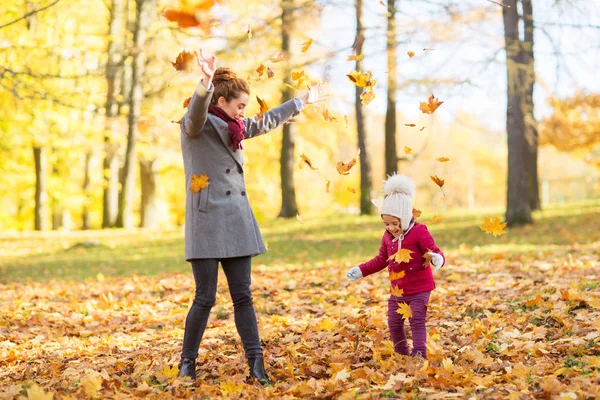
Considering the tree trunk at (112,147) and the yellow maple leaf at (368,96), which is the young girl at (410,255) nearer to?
the yellow maple leaf at (368,96)

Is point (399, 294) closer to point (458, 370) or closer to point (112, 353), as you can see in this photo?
point (458, 370)

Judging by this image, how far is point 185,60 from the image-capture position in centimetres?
374

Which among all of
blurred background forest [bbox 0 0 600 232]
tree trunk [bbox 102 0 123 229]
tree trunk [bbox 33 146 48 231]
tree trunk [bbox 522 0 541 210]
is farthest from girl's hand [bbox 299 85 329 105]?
tree trunk [bbox 33 146 48 231]

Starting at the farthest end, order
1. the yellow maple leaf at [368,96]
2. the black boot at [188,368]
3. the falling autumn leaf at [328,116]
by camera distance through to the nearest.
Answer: the falling autumn leaf at [328,116] → the yellow maple leaf at [368,96] → the black boot at [188,368]

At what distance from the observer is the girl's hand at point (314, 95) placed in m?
4.57

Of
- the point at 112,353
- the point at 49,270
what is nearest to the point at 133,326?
the point at 112,353

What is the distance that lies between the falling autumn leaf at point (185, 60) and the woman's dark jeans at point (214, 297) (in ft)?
3.75

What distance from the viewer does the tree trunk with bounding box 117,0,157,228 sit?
18.5 meters

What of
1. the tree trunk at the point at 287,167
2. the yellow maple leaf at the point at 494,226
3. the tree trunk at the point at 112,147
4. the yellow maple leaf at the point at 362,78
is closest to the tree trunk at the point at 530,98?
the tree trunk at the point at 287,167

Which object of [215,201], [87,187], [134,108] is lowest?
[215,201]

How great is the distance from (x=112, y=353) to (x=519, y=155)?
34.6 ft

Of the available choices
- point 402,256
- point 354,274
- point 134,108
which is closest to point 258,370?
point 354,274

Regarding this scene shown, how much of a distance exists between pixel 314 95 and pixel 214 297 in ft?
5.20

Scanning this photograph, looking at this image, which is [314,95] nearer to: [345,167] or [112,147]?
[345,167]
